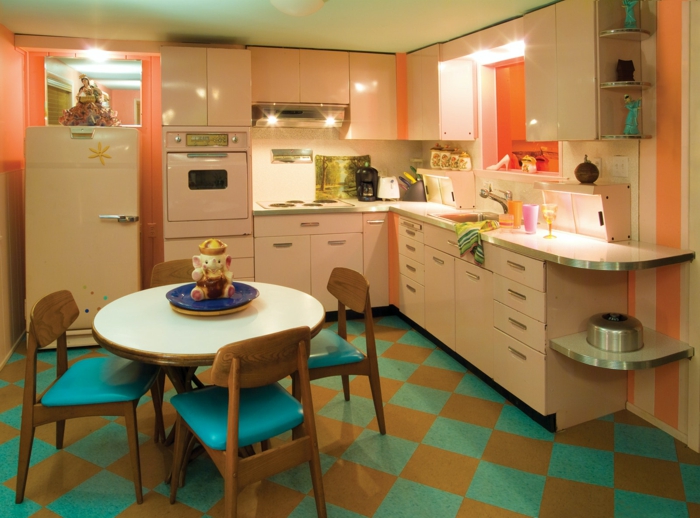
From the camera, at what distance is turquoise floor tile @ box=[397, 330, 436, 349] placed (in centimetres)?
443

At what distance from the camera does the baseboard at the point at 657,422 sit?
2.95 m

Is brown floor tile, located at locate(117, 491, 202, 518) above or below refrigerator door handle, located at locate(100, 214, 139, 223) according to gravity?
below

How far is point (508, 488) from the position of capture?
2.58m

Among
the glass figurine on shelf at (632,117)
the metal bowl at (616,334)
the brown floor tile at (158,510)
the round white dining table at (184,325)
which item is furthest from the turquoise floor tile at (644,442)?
the brown floor tile at (158,510)

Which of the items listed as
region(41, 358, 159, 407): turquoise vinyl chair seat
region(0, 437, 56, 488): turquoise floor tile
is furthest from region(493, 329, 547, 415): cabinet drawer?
region(0, 437, 56, 488): turquoise floor tile

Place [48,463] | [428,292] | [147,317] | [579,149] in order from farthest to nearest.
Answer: [428,292] < [579,149] < [48,463] < [147,317]

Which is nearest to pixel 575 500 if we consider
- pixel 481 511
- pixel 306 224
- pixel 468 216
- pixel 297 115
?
pixel 481 511

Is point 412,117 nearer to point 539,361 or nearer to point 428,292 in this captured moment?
point 428,292

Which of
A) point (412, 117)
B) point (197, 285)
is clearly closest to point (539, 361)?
point (197, 285)

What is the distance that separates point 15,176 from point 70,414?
273 cm

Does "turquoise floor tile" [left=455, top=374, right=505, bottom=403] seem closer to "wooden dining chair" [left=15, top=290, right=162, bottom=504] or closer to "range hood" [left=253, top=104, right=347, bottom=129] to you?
"wooden dining chair" [left=15, top=290, right=162, bottom=504]

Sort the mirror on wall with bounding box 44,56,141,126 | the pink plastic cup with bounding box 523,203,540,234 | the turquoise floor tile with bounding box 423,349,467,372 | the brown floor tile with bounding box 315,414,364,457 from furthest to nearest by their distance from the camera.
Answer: the mirror on wall with bounding box 44,56,141,126 → the turquoise floor tile with bounding box 423,349,467,372 → the pink plastic cup with bounding box 523,203,540,234 → the brown floor tile with bounding box 315,414,364,457

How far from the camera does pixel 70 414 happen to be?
2432 millimetres

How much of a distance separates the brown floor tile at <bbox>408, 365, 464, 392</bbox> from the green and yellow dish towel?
78 cm
